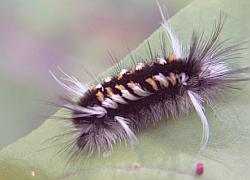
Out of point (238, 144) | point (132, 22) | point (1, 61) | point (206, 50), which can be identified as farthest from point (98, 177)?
point (132, 22)

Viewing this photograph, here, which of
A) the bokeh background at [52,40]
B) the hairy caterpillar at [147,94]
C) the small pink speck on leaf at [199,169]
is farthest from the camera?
the bokeh background at [52,40]

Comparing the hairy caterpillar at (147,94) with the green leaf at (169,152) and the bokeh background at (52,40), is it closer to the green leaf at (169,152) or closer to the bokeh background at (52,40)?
the green leaf at (169,152)

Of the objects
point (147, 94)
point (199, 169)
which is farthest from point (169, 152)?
point (147, 94)

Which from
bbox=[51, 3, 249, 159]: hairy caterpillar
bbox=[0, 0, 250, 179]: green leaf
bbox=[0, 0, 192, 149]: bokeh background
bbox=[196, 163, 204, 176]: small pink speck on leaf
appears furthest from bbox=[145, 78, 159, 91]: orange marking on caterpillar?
bbox=[0, 0, 192, 149]: bokeh background

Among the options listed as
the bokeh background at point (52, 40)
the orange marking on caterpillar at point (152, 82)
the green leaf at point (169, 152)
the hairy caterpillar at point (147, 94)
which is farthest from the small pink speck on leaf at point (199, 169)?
the bokeh background at point (52, 40)

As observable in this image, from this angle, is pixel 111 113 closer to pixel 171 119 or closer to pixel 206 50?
pixel 171 119

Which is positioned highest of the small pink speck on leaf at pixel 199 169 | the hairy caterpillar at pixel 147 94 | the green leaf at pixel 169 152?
the hairy caterpillar at pixel 147 94
